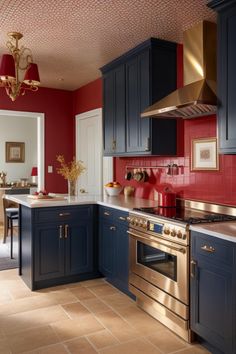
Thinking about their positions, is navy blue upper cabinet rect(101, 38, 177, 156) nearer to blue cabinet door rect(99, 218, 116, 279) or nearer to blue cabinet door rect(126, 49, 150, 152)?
blue cabinet door rect(126, 49, 150, 152)

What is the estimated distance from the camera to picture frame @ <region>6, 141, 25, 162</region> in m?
8.29

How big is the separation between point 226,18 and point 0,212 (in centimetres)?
617

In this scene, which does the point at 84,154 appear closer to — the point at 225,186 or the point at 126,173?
the point at 126,173

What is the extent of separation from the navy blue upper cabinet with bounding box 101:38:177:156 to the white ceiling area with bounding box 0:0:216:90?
0.14m

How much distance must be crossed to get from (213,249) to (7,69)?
2437mm

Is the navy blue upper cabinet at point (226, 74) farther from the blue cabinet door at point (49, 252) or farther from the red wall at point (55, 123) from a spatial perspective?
the red wall at point (55, 123)

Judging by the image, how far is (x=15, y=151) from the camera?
27.5 feet

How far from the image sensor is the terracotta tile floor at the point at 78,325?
243 cm

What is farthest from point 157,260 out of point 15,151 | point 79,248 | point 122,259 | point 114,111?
point 15,151

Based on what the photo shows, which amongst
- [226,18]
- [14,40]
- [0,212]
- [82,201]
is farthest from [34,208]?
[0,212]

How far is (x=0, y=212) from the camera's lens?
23.9ft

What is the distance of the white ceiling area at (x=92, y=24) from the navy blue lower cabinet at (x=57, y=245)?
5.74 ft

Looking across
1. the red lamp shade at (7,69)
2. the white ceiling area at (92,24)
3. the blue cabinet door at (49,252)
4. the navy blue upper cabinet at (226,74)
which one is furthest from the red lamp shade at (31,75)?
the navy blue upper cabinet at (226,74)

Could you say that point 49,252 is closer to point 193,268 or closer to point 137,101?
point 193,268
